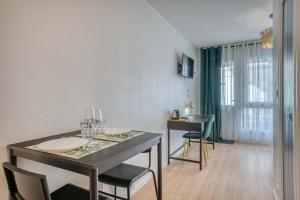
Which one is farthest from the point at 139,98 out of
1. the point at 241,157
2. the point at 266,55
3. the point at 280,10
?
the point at 266,55

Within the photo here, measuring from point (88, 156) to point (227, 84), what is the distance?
4.30m

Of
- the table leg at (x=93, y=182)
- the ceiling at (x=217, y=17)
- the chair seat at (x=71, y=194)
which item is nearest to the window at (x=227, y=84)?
the ceiling at (x=217, y=17)

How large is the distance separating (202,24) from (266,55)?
185 cm

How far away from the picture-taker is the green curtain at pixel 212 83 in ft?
15.5

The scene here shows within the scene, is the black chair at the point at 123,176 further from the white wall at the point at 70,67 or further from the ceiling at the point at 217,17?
the ceiling at the point at 217,17

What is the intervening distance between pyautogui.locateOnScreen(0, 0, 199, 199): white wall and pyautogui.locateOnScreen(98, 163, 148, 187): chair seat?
0.95 feet

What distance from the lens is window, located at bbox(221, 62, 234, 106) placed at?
4.63 meters

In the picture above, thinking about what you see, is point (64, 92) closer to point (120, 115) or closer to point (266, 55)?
point (120, 115)

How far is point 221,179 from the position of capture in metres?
2.60

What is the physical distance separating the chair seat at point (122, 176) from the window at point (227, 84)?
12.0 feet

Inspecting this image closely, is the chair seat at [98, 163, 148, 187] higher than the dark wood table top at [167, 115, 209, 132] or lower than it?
lower

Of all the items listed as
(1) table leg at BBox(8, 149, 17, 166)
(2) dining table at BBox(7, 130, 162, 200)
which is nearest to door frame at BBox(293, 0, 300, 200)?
(2) dining table at BBox(7, 130, 162, 200)

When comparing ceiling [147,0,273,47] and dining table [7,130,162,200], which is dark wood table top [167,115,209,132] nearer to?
ceiling [147,0,273,47]

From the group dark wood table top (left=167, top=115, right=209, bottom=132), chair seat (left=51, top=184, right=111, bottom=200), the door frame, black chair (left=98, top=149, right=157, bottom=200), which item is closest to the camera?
the door frame
